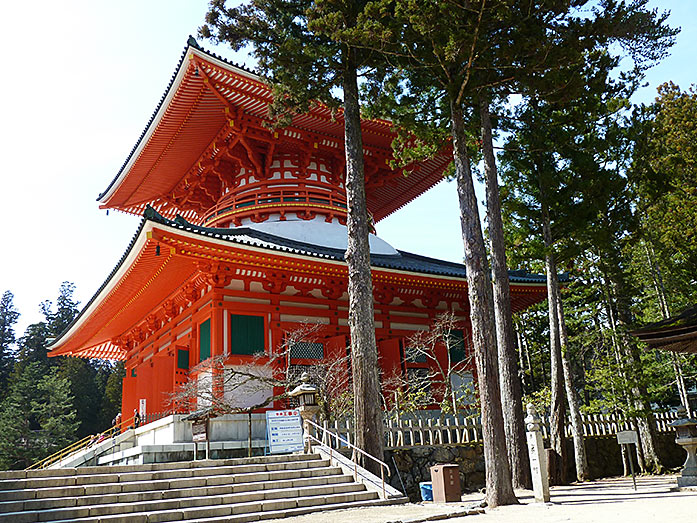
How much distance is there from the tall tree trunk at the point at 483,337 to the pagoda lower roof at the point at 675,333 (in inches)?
91.2

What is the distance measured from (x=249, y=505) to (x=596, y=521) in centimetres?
488

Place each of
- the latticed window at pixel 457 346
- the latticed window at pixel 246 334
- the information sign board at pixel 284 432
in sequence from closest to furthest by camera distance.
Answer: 1. the information sign board at pixel 284 432
2. the latticed window at pixel 246 334
3. the latticed window at pixel 457 346

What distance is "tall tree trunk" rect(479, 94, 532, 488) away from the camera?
10.6m

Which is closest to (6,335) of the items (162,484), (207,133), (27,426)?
(27,426)

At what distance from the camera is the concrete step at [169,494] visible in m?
8.12

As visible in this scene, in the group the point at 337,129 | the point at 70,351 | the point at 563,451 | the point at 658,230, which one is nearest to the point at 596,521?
the point at 563,451

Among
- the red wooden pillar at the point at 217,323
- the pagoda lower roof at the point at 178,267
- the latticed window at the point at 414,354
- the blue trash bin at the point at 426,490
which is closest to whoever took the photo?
the blue trash bin at the point at 426,490

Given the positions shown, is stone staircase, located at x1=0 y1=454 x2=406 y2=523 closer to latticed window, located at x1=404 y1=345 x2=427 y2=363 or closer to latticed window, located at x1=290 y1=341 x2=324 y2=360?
latticed window, located at x1=290 y1=341 x2=324 y2=360

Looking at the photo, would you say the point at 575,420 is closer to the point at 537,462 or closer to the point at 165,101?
the point at 537,462

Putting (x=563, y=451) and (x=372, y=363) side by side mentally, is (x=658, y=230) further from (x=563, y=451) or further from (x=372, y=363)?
(x=372, y=363)

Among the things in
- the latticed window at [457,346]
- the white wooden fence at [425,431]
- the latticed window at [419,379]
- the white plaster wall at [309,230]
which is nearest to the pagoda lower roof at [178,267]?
the white plaster wall at [309,230]

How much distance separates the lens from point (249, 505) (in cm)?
885

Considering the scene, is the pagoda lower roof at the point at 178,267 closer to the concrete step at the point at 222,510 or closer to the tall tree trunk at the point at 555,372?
the tall tree trunk at the point at 555,372

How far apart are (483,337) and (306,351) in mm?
6789
